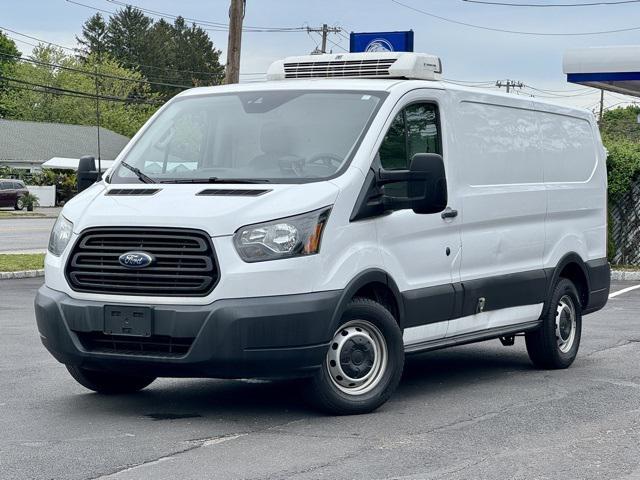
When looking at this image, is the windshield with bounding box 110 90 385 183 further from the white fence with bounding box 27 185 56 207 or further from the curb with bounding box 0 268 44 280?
the white fence with bounding box 27 185 56 207

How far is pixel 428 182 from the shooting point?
7.99m

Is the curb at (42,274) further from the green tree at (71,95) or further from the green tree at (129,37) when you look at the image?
the green tree at (129,37)

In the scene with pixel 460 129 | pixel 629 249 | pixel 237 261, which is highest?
pixel 460 129

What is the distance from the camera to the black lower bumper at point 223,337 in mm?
7203

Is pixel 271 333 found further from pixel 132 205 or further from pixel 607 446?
pixel 607 446

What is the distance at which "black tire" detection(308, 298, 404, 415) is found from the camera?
764cm

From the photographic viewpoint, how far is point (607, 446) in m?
6.86

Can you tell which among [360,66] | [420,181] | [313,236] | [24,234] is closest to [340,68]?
[360,66]

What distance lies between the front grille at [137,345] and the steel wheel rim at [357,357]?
94 cm

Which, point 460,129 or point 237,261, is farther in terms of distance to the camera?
point 460,129

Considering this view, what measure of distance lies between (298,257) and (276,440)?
42.7 inches

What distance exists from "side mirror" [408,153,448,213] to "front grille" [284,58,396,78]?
110 centimetres

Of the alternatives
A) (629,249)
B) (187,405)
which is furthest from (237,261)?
(629,249)

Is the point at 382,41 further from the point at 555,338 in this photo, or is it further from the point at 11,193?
the point at 11,193
